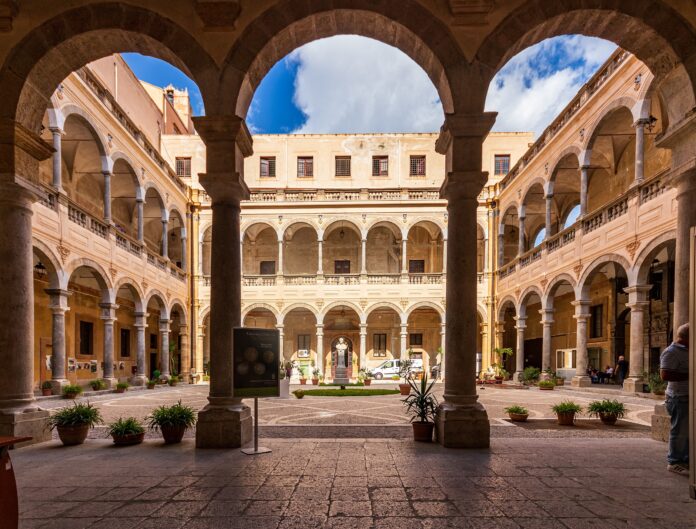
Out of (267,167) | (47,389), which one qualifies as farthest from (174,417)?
(267,167)

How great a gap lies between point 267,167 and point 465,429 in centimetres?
2347

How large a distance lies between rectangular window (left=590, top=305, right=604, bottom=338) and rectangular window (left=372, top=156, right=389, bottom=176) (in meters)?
13.5

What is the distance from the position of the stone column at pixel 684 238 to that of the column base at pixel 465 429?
8.79 feet

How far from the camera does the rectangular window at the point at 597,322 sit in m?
20.2

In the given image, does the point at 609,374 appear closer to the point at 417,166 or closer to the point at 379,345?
the point at 379,345

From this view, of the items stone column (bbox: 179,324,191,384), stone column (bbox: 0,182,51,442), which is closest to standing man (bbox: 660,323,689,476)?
stone column (bbox: 0,182,51,442)

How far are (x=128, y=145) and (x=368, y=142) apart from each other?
45.4 ft

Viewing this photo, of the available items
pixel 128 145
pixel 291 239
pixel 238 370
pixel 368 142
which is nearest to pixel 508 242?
pixel 368 142

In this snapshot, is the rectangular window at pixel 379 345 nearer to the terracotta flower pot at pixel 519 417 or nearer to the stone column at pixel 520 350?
the stone column at pixel 520 350

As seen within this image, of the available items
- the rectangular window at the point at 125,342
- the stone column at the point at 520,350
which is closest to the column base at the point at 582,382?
the stone column at the point at 520,350

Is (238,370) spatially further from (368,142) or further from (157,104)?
(157,104)

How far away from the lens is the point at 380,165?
86.6 ft

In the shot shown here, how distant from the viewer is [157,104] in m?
26.5

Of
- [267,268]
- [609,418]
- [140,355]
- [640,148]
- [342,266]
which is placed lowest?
[140,355]
